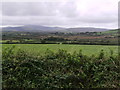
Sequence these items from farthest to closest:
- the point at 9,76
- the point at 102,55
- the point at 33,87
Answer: the point at 102,55 < the point at 9,76 < the point at 33,87

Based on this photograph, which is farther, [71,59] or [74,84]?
[71,59]

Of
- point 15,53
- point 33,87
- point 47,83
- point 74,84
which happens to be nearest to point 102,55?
point 74,84

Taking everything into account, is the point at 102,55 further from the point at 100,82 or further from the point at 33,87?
the point at 33,87

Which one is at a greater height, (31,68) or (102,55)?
(102,55)

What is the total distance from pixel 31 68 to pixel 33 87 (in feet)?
2.88

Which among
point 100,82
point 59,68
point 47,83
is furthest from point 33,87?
point 100,82

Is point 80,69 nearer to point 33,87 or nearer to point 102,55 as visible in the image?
point 102,55

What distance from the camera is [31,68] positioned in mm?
5859

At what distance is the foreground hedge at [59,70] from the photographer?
5.34 meters

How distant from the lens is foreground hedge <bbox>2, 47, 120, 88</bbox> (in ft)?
17.5

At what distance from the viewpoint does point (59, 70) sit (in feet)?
19.3

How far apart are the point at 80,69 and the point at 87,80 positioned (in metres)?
0.52

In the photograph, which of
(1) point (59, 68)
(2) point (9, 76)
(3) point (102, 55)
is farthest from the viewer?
(3) point (102, 55)

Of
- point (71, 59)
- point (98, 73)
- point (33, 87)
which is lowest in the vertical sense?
point (33, 87)
